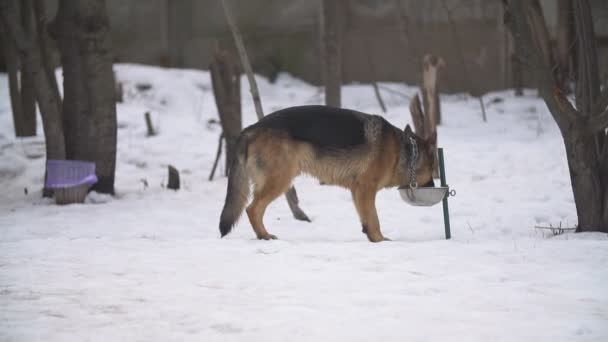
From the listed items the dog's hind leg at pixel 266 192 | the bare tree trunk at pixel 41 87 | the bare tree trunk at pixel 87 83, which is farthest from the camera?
the bare tree trunk at pixel 87 83

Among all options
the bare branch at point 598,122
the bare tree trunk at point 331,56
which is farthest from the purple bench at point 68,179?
the bare branch at point 598,122

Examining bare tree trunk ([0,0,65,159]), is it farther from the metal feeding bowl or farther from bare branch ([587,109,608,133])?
bare branch ([587,109,608,133])

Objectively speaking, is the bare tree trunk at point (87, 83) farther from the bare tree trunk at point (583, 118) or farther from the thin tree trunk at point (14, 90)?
the bare tree trunk at point (583, 118)

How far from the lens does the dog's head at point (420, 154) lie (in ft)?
21.4

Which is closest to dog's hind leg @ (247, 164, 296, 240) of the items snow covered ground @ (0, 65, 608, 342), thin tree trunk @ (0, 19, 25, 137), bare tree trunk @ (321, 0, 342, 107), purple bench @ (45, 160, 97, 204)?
snow covered ground @ (0, 65, 608, 342)

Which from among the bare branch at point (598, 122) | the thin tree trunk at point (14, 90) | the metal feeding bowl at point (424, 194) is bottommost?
the metal feeding bowl at point (424, 194)

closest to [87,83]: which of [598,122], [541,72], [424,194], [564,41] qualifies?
[424,194]

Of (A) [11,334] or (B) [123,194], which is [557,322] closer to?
(A) [11,334]

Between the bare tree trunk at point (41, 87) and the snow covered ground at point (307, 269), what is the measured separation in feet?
2.63

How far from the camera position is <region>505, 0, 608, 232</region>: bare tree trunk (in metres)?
5.88

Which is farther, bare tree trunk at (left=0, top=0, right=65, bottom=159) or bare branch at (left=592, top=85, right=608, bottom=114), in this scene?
bare tree trunk at (left=0, top=0, right=65, bottom=159)

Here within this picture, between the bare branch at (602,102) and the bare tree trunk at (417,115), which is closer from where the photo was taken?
the bare branch at (602,102)

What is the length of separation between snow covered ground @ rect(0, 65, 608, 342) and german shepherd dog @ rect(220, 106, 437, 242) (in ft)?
1.08

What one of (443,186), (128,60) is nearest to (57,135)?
(443,186)
